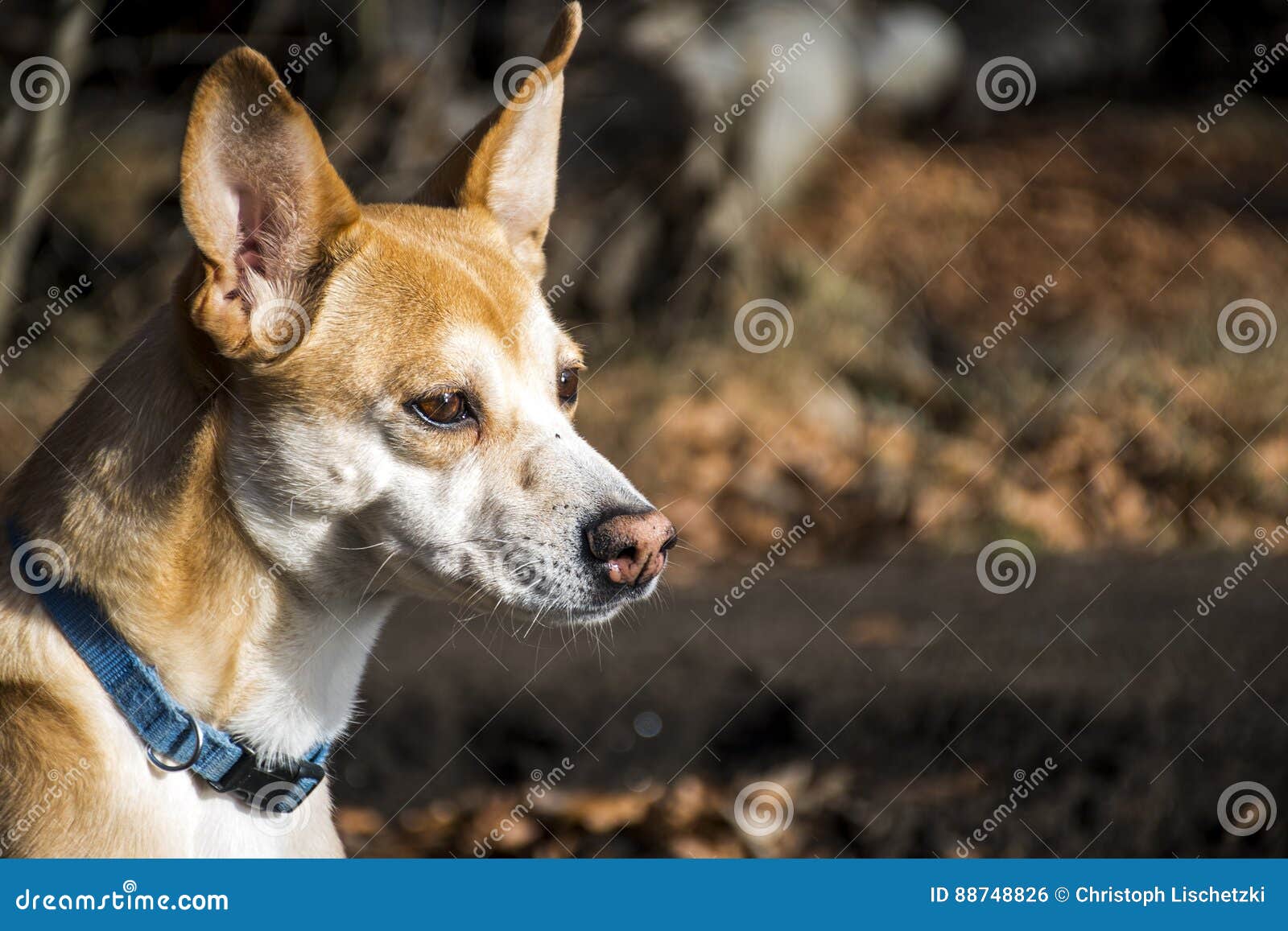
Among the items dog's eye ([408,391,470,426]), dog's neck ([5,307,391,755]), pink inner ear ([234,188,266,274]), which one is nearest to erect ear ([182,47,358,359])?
pink inner ear ([234,188,266,274])

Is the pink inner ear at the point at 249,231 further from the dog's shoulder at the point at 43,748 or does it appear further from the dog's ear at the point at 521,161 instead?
the dog's shoulder at the point at 43,748

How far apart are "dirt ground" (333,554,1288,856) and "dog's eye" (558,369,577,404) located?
1.20 meters

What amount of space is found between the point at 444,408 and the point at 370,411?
156 mm

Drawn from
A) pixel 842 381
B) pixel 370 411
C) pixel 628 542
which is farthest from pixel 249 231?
pixel 842 381

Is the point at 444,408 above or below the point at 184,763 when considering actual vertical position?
above

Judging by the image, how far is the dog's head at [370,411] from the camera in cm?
275

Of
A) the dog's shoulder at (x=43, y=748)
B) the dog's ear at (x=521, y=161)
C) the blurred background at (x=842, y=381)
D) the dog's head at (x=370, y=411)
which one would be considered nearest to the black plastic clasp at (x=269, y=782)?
the dog's shoulder at (x=43, y=748)

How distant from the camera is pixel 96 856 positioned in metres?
2.65

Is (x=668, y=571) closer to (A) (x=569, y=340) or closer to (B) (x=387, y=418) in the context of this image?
(A) (x=569, y=340)

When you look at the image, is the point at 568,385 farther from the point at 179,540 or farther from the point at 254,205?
the point at 179,540

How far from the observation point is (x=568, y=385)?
3.34 meters

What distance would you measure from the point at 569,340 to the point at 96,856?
1.54 metres

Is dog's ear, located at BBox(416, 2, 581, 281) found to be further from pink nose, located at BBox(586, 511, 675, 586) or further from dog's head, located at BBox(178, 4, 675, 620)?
pink nose, located at BBox(586, 511, 675, 586)

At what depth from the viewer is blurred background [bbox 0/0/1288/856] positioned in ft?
15.6
